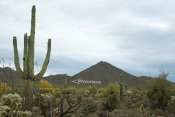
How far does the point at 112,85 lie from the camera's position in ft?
90.0

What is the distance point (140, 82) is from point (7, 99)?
66.4m

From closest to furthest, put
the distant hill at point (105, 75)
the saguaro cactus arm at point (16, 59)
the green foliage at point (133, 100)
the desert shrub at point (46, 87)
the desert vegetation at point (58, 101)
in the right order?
1. the desert vegetation at point (58, 101)
2. the saguaro cactus arm at point (16, 59)
3. the green foliage at point (133, 100)
4. the desert shrub at point (46, 87)
5. the distant hill at point (105, 75)

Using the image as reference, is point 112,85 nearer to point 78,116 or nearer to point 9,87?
point 78,116

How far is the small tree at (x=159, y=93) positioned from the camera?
81.8 ft

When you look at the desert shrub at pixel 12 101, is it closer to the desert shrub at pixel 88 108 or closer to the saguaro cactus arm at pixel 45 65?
the saguaro cactus arm at pixel 45 65

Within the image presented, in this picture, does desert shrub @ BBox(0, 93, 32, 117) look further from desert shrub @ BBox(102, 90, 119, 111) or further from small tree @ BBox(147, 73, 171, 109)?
small tree @ BBox(147, 73, 171, 109)

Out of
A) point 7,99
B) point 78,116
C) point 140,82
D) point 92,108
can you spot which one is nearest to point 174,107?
point 92,108

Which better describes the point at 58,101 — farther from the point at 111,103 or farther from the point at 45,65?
the point at 45,65

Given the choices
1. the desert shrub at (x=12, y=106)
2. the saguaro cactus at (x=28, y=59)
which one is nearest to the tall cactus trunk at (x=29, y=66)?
the saguaro cactus at (x=28, y=59)

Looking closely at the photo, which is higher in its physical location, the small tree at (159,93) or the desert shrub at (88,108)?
the small tree at (159,93)

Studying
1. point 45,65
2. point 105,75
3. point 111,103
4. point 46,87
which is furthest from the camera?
point 105,75

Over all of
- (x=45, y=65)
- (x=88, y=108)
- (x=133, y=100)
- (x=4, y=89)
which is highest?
(x=45, y=65)

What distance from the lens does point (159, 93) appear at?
24.9 meters

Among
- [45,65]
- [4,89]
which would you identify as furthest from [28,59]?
[4,89]
